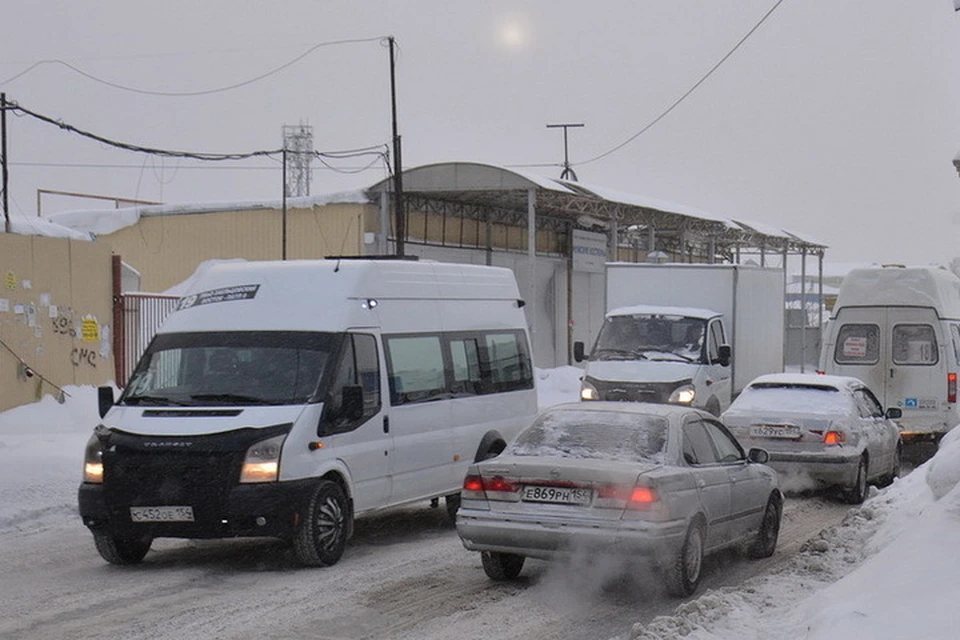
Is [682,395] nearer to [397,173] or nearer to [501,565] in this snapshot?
[501,565]

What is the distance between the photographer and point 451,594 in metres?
9.20

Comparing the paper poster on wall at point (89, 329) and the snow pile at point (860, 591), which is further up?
the paper poster on wall at point (89, 329)

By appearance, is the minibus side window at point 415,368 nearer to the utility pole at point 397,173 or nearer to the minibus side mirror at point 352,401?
the minibus side mirror at point 352,401

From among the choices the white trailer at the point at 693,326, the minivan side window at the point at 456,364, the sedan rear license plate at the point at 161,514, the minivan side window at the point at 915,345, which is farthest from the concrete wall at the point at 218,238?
the sedan rear license plate at the point at 161,514

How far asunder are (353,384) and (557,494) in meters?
2.64

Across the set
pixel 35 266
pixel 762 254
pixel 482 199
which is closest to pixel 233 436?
pixel 35 266

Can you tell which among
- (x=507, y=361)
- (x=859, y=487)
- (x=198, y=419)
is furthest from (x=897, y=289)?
(x=198, y=419)

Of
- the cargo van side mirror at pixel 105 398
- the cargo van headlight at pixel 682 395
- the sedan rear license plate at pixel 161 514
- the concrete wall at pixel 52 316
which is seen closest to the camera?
the sedan rear license plate at pixel 161 514

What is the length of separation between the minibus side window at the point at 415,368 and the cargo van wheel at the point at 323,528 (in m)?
1.37

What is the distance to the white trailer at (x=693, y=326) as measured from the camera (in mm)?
20438

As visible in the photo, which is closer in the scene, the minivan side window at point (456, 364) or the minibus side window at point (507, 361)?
the minivan side window at point (456, 364)

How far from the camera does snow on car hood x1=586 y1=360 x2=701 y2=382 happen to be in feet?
66.7

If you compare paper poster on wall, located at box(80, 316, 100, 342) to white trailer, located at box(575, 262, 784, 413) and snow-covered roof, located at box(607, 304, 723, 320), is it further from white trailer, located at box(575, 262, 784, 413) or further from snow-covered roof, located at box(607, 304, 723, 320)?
snow-covered roof, located at box(607, 304, 723, 320)

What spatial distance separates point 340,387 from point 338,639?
129 inches
